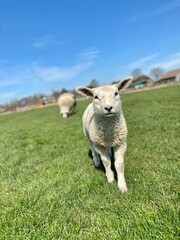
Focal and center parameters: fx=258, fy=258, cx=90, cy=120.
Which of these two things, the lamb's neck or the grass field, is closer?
the grass field

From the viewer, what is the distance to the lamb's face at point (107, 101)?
12.6 ft

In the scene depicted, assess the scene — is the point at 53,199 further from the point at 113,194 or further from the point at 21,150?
the point at 21,150

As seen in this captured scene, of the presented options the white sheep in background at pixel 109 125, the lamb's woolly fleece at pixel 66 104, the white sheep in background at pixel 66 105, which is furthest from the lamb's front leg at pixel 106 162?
the lamb's woolly fleece at pixel 66 104

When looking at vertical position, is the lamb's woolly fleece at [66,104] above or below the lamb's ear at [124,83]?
below

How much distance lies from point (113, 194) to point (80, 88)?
192 cm

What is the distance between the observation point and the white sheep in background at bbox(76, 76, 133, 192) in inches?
153

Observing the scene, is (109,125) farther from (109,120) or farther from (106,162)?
(106,162)

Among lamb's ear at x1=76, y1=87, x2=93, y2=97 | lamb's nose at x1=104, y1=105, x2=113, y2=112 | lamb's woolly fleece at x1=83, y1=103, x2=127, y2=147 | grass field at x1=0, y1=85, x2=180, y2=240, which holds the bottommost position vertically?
grass field at x1=0, y1=85, x2=180, y2=240

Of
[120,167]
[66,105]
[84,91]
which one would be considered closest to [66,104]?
[66,105]

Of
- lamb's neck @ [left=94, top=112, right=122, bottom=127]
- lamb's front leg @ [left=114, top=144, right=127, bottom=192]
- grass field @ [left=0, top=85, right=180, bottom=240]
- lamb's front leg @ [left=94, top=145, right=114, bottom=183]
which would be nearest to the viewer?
grass field @ [left=0, top=85, right=180, bottom=240]

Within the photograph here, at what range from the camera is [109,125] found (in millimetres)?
4246

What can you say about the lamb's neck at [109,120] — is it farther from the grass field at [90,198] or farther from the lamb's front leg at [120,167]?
the grass field at [90,198]

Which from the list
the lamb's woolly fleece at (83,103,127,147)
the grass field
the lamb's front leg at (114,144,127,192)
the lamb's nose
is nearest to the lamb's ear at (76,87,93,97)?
the lamb's woolly fleece at (83,103,127,147)

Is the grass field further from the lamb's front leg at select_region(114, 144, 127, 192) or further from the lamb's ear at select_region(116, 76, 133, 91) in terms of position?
Answer: the lamb's ear at select_region(116, 76, 133, 91)
